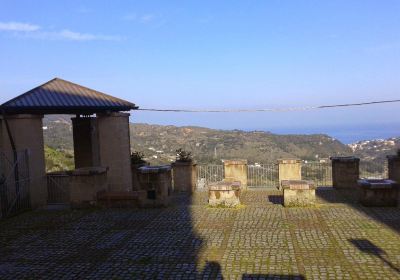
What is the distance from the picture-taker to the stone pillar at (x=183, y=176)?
17.1 meters

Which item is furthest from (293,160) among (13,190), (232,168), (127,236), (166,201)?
(13,190)

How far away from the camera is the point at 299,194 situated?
12.5 metres

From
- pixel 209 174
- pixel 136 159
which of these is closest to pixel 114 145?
pixel 136 159

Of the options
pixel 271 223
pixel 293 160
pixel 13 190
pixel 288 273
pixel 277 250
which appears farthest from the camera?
pixel 293 160

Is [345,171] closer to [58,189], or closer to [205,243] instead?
[205,243]

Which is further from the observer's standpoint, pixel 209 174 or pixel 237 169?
pixel 209 174

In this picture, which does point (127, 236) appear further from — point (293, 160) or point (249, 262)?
point (293, 160)

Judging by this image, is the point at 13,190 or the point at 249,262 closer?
the point at 249,262

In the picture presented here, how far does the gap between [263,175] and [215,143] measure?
30406 mm

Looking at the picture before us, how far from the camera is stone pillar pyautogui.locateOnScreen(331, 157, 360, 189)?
1602cm

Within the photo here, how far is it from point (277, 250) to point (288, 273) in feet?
4.27

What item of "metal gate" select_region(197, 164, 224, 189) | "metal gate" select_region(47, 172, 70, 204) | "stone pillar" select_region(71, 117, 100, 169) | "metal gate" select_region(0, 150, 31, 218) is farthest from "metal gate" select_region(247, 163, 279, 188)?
"metal gate" select_region(0, 150, 31, 218)

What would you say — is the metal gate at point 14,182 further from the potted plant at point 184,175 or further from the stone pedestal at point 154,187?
the potted plant at point 184,175

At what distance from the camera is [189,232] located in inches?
396
